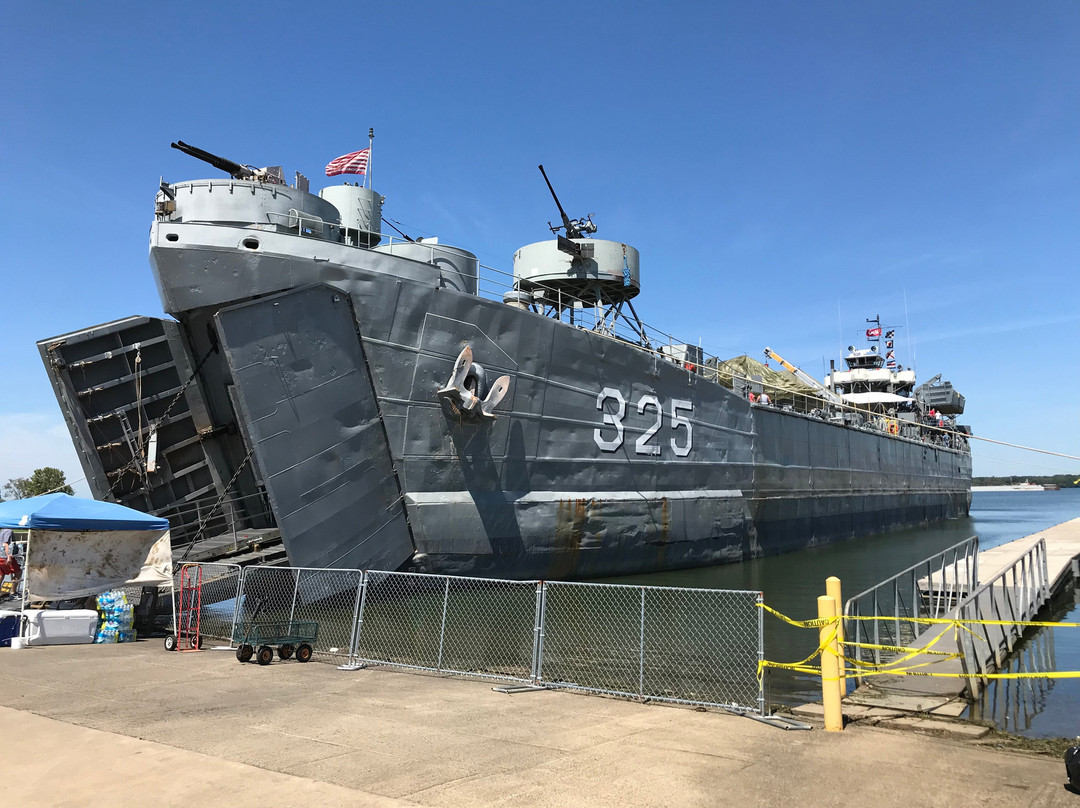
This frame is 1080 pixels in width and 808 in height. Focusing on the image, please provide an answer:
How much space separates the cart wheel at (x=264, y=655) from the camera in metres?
8.68

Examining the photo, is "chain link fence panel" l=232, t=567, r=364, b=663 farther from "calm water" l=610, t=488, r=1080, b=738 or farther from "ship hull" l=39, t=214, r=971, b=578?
"calm water" l=610, t=488, r=1080, b=738

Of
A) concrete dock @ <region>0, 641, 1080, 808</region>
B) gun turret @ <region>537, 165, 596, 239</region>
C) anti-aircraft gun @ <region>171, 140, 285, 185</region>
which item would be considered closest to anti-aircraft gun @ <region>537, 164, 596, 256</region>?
gun turret @ <region>537, 165, 596, 239</region>

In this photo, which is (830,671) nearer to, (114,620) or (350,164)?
(114,620)

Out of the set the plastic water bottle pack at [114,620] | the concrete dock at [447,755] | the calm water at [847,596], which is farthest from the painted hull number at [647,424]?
the concrete dock at [447,755]

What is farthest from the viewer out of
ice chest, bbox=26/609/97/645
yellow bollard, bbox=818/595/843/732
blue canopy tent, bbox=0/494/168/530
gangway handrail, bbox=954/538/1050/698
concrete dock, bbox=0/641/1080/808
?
ice chest, bbox=26/609/97/645

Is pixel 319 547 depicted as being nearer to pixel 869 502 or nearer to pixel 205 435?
pixel 205 435

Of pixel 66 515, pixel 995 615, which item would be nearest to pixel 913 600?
pixel 995 615

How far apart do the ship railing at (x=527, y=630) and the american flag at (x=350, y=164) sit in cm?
832

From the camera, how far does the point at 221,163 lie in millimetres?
14352

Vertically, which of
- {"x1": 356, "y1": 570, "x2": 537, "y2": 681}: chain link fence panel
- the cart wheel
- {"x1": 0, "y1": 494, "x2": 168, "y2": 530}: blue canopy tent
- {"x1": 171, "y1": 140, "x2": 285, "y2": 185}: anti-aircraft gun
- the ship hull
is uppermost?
{"x1": 171, "y1": 140, "x2": 285, "y2": 185}: anti-aircraft gun

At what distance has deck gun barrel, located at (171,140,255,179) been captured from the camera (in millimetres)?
13873

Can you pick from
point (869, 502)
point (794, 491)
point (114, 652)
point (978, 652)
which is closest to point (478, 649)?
point (114, 652)

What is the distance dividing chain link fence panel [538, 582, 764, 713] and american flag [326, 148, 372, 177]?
949 centimetres

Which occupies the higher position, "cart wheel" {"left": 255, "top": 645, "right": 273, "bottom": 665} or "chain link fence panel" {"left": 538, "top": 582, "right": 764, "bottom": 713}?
"cart wheel" {"left": 255, "top": 645, "right": 273, "bottom": 665}
